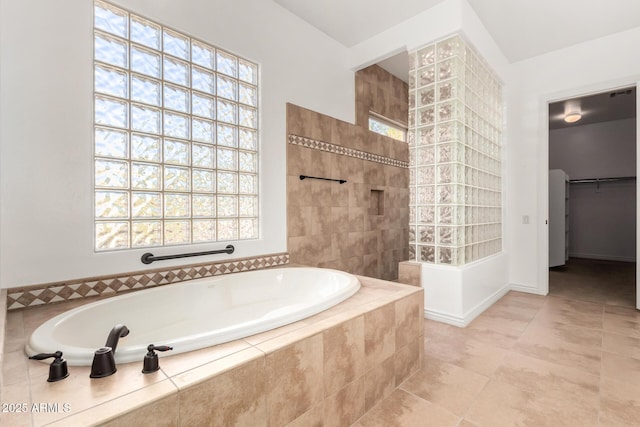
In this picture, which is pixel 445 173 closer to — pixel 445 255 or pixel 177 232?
pixel 445 255

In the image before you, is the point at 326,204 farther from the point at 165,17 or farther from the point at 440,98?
the point at 165,17

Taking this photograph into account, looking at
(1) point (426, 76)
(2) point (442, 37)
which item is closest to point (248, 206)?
(1) point (426, 76)

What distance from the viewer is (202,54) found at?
6.93 feet

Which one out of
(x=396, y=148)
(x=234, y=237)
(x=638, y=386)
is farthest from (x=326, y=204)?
(x=638, y=386)

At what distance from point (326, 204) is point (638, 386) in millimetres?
2323

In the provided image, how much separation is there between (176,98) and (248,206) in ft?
2.94

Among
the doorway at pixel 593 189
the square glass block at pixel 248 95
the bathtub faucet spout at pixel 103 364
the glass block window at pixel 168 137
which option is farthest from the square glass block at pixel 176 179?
the doorway at pixel 593 189

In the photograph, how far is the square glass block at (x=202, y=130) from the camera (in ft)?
6.74

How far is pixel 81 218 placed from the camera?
5.21 ft

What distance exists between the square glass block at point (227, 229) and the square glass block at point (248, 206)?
0.33 ft

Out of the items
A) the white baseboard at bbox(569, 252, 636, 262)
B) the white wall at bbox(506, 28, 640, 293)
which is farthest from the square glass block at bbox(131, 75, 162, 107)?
the white baseboard at bbox(569, 252, 636, 262)

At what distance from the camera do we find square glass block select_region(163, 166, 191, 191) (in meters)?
1.92

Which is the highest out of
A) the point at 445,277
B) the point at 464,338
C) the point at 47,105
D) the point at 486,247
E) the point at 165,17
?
the point at 165,17

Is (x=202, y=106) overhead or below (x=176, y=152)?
overhead
